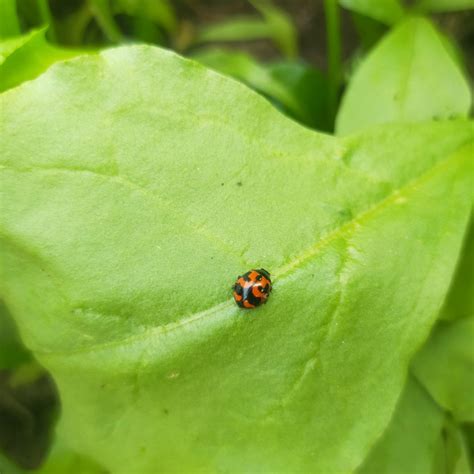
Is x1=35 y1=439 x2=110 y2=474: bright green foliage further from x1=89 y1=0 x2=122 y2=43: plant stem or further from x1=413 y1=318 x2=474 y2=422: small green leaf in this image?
x1=89 y1=0 x2=122 y2=43: plant stem

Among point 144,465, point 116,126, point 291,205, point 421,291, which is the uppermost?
point 116,126

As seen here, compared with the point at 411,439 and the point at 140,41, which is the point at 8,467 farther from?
the point at 140,41

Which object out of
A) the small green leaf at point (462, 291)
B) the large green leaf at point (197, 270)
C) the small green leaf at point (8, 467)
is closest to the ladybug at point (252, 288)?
the large green leaf at point (197, 270)

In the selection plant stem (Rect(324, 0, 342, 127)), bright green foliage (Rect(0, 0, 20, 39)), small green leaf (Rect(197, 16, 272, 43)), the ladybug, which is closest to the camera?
the ladybug

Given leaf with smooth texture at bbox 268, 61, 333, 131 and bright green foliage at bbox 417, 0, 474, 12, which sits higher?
bright green foliage at bbox 417, 0, 474, 12

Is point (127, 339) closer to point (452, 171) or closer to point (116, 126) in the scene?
point (116, 126)

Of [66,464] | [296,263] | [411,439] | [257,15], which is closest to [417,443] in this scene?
[411,439]

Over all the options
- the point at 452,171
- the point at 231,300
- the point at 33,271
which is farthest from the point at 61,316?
the point at 452,171

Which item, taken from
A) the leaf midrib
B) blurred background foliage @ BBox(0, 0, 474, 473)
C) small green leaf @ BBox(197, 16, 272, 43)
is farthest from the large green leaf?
small green leaf @ BBox(197, 16, 272, 43)
